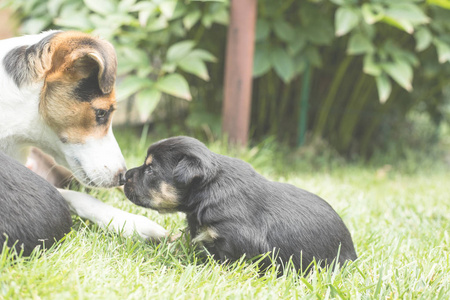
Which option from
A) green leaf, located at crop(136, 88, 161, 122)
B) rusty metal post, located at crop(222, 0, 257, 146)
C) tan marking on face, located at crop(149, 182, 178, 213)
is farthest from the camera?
rusty metal post, located at crop(222, 0, 257, 146)

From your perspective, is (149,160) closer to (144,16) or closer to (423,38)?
(144,16)

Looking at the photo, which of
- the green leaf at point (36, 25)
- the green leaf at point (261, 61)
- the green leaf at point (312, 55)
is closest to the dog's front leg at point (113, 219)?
the green leaf at point (261, 61)

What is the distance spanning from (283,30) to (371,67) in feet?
3.36

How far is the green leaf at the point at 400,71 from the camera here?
5.07 metres

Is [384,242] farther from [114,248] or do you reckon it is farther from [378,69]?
[378,69]

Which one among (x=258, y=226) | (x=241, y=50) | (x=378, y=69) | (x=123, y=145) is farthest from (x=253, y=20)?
(x=258, y=226)

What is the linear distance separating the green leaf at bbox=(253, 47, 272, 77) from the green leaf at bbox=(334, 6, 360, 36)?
848 millimetres

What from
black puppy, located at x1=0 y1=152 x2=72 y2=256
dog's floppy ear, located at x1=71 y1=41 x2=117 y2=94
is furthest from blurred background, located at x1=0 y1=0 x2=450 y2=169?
black puppy, located at x1=0 y1=152 x2=72 y2=256

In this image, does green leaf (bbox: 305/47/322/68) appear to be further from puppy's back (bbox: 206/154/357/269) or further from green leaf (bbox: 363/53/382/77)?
puppy's back (bbox: 206/154/357/269)

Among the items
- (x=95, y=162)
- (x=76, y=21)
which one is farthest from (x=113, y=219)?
(x=76, y=21)

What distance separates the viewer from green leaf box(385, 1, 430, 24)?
192 inches

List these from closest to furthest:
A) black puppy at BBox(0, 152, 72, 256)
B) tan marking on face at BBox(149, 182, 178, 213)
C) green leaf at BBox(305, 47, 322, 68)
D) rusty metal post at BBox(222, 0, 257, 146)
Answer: black puppy at BBox(0, 152, 72, 256) < tan marking on face at BBox(149, 182, 178, 213) < rusty metal post at BBox(222, 0, 257, 146) < green leaf at BBox(305, 47, 322, 68)

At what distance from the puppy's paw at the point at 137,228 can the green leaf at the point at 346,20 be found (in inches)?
117

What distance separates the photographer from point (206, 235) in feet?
8.20
